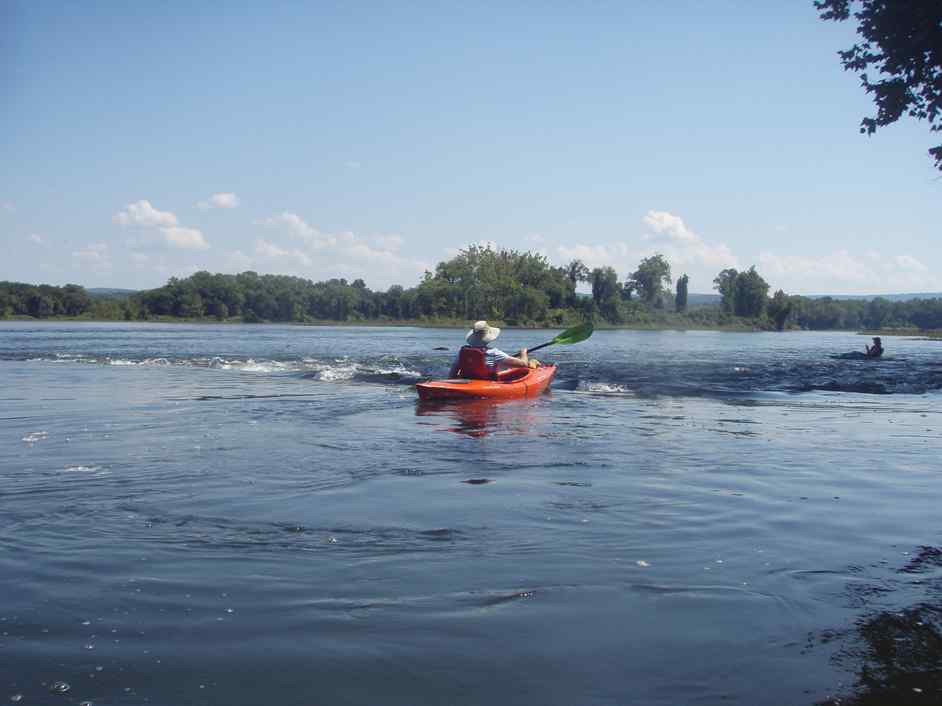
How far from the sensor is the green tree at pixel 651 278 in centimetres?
12644

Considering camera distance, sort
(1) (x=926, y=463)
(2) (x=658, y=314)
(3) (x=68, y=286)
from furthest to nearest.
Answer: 1. (2) (x=658, y=314)
2. (3) (x=68, y=286)
3. (1) (x=926, y=463)

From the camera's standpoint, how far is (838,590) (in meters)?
4.61

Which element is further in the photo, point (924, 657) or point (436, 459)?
point (436, 459)

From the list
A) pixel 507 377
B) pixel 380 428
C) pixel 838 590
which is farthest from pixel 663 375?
pixel 838 590

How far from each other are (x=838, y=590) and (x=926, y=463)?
5287mm

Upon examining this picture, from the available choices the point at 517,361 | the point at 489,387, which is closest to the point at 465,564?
the point at 489,387

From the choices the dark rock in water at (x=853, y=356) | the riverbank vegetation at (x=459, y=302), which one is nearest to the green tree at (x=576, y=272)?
the riverbank vegetation at (x=459, y=302)

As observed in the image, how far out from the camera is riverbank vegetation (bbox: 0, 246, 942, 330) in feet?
328

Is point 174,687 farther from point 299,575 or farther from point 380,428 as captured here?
point 380,428

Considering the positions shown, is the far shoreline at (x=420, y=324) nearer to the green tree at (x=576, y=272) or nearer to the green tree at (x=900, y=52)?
the green tree at (x=576, y=272)

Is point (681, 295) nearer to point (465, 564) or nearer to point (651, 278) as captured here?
point (651, 278)

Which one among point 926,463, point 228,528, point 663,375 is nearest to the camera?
point 228,528

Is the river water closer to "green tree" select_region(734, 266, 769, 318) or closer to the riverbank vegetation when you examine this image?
the riverbank vegetation

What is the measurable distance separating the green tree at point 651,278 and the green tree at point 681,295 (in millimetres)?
6663
